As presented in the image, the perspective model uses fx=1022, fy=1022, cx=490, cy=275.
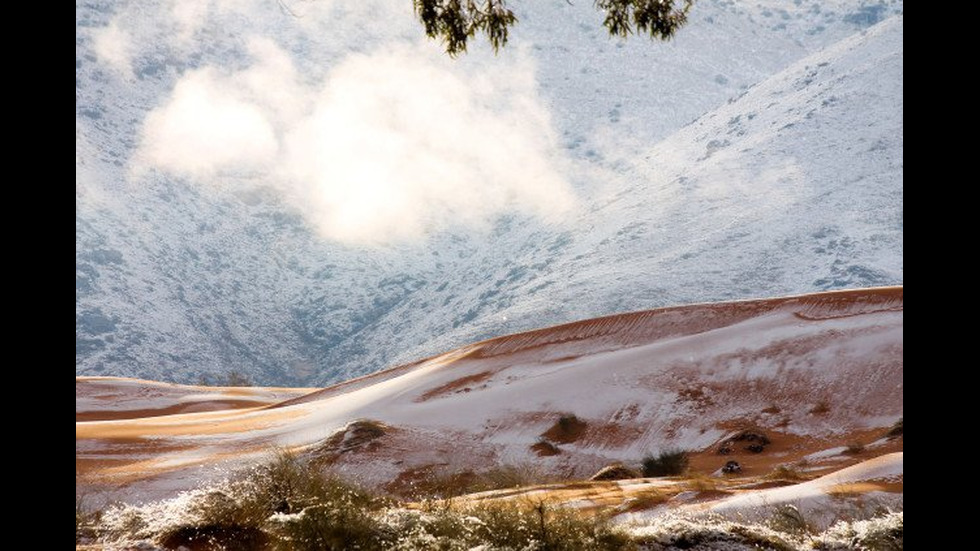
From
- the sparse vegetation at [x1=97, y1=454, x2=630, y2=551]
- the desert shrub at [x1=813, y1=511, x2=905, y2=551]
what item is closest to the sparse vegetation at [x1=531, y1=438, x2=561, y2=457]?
the sparse vegetation at [x1=97, y1=454, x2=630, y2=551]

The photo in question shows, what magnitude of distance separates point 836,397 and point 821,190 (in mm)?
56965

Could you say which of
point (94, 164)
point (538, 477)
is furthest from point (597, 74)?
point (538, 477)

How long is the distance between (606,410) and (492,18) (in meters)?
15.4

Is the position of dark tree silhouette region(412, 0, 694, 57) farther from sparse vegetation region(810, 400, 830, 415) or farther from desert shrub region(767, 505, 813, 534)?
sparse vegetation region(810, 400, 830, 415)

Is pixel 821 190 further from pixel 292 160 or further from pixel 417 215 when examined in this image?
pixel 292 160

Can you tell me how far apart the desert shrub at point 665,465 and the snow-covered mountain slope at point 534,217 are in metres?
46.8

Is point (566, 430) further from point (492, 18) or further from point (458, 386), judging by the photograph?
point (492, 18)

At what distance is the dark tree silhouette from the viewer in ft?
23.9

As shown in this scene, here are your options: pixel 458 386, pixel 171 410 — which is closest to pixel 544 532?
pixel 458 386

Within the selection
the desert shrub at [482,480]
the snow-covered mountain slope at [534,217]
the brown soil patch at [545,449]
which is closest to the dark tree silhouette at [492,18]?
the desert shrub at [482,480]

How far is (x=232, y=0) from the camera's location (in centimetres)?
13062

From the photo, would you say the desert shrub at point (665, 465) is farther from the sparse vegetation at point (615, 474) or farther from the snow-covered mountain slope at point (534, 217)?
the snow-covered mountain slope at point (534, 217)

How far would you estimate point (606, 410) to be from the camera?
21828 millimetres
